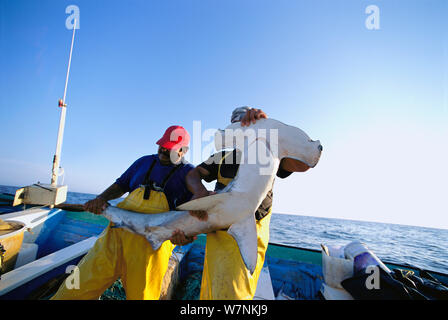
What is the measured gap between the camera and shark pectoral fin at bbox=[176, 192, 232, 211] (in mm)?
1728

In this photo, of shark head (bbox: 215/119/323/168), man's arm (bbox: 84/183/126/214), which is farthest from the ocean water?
shark head (bbox: 215/119/323/168)

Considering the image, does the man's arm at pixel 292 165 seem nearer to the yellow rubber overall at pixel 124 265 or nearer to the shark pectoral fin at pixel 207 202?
the shark pectoral fin at pixel 207 202

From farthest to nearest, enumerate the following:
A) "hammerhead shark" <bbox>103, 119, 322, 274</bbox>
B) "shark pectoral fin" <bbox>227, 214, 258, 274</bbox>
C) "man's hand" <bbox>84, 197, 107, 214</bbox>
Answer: "man's hand" <bbox>84, 197, 107, 214</bbox> < "hammerhead shark" <bbox>103, 119, 322, 274</bbox> < "shark pectoral fin" <bbox>227, 214, 258, 274</bbox>

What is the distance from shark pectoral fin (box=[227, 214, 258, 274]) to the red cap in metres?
1.31

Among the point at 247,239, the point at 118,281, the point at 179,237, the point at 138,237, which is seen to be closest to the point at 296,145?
the point at 247,239

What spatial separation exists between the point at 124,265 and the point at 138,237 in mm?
369

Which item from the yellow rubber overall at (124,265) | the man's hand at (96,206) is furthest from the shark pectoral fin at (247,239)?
the man's hand at (96,206)

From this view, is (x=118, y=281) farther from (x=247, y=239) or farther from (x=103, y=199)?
(x=247, y=239)

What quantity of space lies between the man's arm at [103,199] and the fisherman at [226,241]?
103 cm

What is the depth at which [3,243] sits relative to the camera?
3.37m

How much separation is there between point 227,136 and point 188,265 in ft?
13.5

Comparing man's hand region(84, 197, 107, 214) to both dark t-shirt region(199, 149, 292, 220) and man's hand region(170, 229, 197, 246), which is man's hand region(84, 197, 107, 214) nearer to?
man's hand region(170, 229, 197, 246)

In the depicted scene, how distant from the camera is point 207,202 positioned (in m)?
1.75
